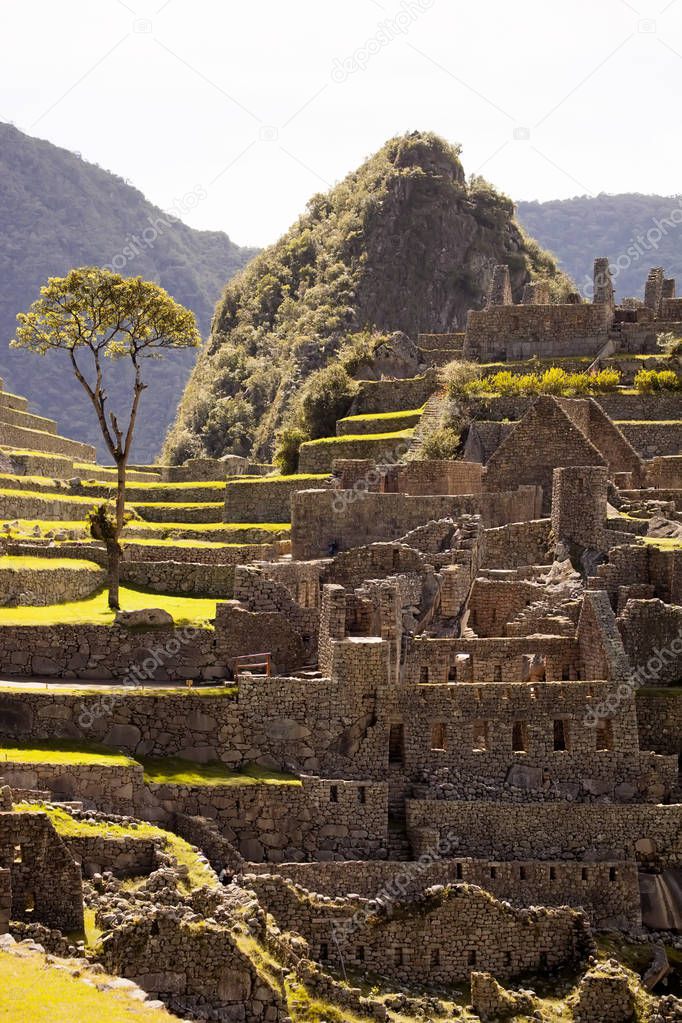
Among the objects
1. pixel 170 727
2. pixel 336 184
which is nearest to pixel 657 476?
pixel 170 727

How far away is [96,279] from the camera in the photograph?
46500 mm

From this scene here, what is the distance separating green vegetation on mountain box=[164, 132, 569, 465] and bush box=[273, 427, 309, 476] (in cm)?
2766

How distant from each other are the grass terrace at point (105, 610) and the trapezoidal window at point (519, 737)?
6.85 meters

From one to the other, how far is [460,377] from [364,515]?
1231cm

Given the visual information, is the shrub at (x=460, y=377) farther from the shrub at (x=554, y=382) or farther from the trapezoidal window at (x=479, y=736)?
the trapezoidal window at (x=479, y=736)

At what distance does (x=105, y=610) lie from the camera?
123ft

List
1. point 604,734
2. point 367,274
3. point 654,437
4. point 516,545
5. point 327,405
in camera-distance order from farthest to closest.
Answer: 1. point 367,274
2. point 327,405
3. point 654,437
4. point 516,545
5. point 604,734

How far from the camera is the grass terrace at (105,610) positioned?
35969 millimetres

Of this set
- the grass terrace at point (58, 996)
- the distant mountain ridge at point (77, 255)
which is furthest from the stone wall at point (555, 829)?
the distant mountain ridge at point (77, 255)

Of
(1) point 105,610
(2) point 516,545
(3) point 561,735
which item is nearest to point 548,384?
(2) point 516,545

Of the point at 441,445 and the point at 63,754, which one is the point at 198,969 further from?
the point at 441,445

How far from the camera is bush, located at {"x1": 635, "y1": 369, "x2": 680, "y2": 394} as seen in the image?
168 ft

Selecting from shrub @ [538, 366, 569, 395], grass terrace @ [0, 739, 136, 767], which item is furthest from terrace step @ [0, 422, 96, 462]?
grass terrace @ [0, 739, 136, 767]

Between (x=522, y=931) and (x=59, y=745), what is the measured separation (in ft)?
29.4
